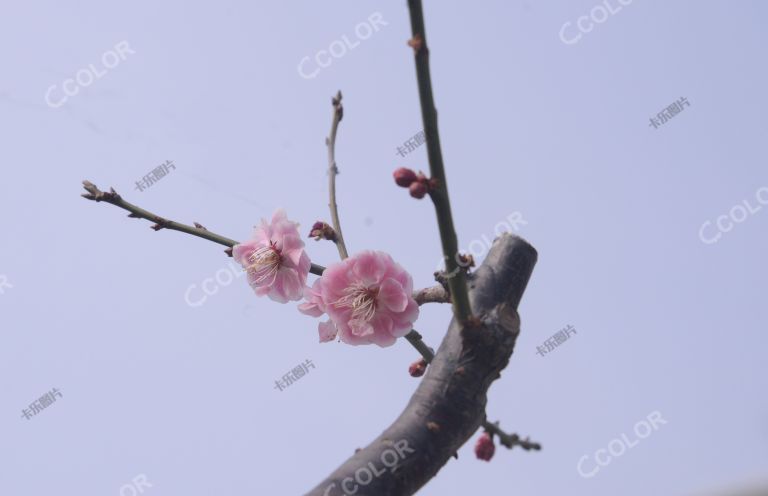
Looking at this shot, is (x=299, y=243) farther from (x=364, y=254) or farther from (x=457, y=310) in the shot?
(x=457, y=310)

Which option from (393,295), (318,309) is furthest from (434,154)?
(318,309)

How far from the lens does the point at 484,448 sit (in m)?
2.14

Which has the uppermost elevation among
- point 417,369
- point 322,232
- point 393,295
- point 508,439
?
point 322,232

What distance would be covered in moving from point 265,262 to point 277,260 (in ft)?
0.14

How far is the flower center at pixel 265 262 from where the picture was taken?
7.58 ft

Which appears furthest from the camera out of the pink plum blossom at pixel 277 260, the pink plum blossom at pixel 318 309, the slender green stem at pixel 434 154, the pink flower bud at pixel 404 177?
the pink plum blossom at pixel 277 260

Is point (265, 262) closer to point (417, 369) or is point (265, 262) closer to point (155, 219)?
point (155, 219)

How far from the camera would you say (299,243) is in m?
2.31

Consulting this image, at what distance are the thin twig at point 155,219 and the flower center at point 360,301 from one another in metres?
0.21

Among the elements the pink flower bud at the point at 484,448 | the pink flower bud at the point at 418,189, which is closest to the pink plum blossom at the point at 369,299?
the pink flower bud at the point at 484,448

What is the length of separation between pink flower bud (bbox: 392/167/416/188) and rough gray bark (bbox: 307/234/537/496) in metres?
0.31

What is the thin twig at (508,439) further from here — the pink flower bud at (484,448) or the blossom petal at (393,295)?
the blossom petal at (393,295)

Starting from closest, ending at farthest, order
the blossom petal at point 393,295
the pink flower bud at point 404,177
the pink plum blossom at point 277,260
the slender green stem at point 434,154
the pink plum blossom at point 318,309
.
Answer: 1. the slender green stem at point 434,154
2. the pink flower bud at point 404,177
3. the blossom petal at point 393,295
4. the pink plum blossom at point 318,309
5. the pink plum blossom at point 277,260

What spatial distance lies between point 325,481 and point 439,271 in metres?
0.79
